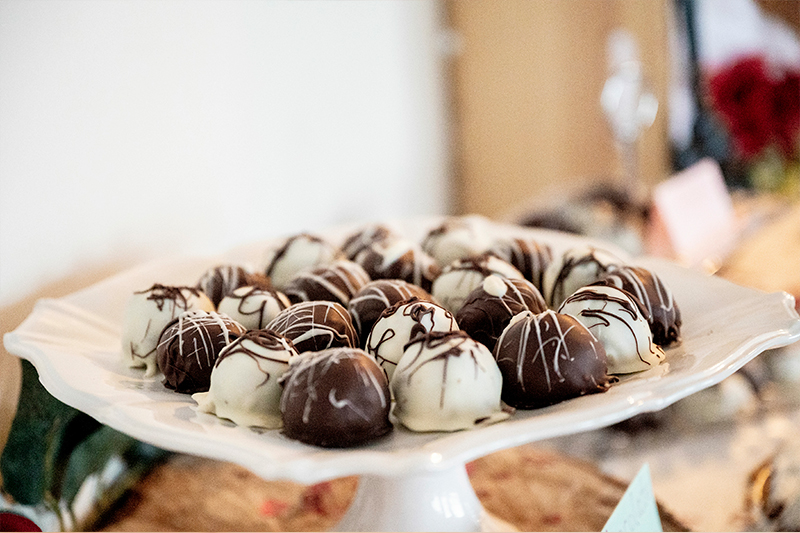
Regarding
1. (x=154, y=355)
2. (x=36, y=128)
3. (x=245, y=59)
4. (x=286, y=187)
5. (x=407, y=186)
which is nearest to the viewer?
(x=154, y=355)

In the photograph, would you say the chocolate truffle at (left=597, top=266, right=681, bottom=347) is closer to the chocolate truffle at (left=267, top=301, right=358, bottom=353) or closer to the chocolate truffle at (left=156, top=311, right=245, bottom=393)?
the chocolate truffle at (left=267, top=301, right=358, bottom=353)

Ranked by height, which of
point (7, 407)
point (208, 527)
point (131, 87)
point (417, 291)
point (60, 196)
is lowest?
point (208, 527)

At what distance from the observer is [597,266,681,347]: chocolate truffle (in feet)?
2.52

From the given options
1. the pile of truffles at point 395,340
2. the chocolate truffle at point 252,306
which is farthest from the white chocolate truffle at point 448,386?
the chocolate truffle at point 252,306

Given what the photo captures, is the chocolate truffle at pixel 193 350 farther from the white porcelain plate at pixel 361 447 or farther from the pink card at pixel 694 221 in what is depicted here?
the pink card at pixel 694 221

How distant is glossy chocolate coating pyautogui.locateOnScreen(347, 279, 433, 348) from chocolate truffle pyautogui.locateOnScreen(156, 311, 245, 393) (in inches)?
5.4

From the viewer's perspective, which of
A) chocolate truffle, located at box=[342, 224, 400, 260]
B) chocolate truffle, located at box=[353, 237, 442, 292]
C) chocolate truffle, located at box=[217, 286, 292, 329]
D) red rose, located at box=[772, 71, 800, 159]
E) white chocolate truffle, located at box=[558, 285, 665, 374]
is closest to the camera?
white chocolate truffle, located at box=[558, 285, 665, 374]

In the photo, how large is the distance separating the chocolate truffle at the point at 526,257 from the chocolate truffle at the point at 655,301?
0.52 feet

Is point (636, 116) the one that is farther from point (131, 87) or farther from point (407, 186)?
point (131, 87)

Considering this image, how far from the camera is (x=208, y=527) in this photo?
0.90 meters

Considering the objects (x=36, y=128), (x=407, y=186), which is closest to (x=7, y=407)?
(x=36, y=128)

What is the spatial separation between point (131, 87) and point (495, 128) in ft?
4.32

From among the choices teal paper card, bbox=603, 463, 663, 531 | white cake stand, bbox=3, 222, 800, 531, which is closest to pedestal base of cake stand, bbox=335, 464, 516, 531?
white cake stand, bbox=3, 222, 800, 531

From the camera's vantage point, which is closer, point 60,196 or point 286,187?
point 60,196
